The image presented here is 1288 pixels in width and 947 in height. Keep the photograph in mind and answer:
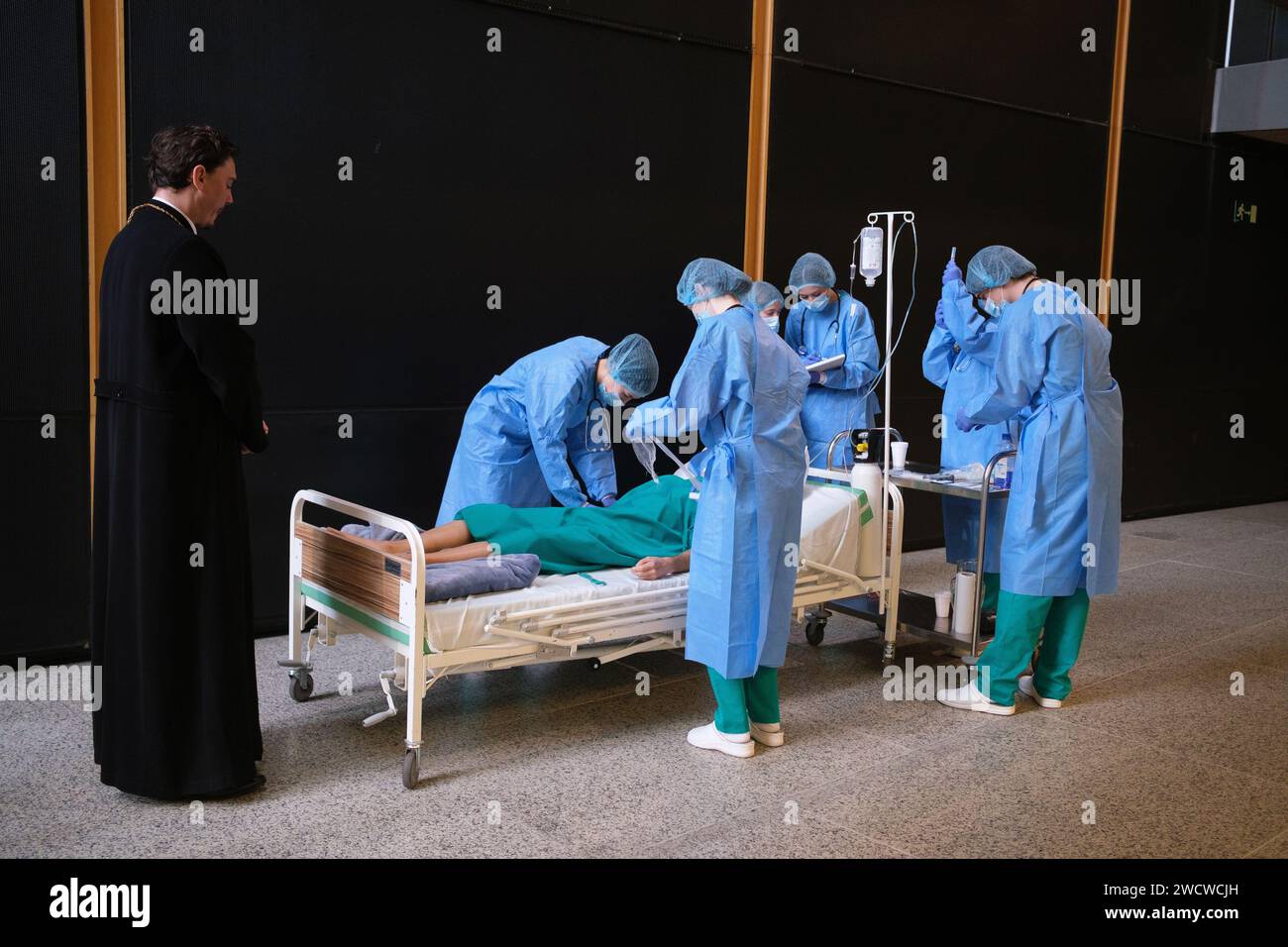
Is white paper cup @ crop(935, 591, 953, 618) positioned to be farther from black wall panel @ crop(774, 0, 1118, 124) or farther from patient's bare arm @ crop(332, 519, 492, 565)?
black wall panel @ crop(774, 0, 1118, 124)

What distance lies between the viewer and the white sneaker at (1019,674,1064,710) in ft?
14.2

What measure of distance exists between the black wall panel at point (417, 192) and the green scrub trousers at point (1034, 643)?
227cm

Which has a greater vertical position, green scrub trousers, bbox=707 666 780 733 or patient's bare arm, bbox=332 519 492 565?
patient's bare arm, bbox=332 519 492 565

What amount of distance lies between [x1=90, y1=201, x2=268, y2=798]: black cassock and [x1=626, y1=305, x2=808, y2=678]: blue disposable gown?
1.22 metres

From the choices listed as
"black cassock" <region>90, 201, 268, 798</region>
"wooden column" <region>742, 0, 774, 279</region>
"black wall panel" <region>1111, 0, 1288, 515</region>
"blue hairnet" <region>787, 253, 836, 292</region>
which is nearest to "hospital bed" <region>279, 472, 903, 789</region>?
"black cassock" <region>90, 201, 268, 798</region>

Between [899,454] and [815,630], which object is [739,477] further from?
[815,630]

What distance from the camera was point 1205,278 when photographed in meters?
8.86

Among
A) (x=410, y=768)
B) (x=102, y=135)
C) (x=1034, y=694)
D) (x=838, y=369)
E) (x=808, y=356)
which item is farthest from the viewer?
(x=808, y=356)

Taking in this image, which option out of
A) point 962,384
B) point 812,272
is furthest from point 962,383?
point 812,272

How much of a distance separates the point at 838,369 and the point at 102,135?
333cm

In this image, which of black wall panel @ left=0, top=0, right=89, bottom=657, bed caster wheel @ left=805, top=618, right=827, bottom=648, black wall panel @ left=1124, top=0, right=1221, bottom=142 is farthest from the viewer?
black wall panel @ left=1124, top=0, right=1221, bottom=142

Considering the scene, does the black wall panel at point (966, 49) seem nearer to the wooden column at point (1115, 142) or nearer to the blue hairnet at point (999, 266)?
the wooden column at point (1115, 142)

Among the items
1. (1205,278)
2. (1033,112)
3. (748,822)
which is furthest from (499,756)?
(1205,278)

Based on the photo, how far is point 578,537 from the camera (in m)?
3.97
